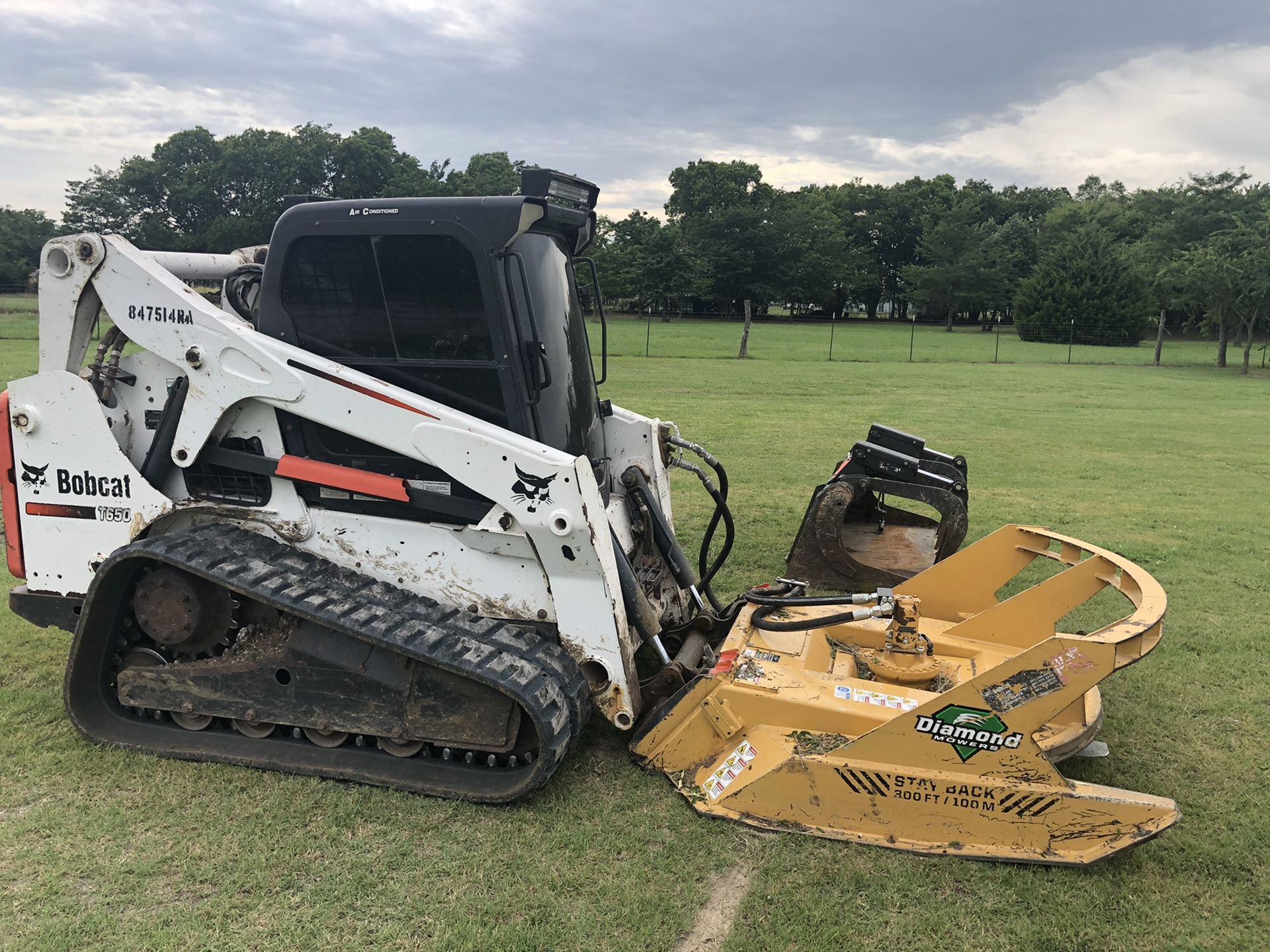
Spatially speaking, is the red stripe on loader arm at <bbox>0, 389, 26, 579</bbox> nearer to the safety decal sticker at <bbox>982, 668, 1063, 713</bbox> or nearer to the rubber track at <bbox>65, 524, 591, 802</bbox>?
the rubber track at <bbox>65, 524, 591, 802</bbox>

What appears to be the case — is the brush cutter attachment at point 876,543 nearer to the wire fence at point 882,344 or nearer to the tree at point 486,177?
the wire fence at point 882,344

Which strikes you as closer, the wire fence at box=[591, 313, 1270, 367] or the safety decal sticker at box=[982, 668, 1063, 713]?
the safety decal sticker at box=[982, 668, 1063, 713]

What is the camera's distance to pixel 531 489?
385cm

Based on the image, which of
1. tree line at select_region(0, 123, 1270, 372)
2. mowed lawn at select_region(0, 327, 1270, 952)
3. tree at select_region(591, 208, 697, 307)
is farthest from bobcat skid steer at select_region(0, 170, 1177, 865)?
tree at select_region(591, 208, 697, 307)

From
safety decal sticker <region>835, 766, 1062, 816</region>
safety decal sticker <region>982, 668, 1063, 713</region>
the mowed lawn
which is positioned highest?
safety decal sticker <region>982, 668, 1063, 713</region>

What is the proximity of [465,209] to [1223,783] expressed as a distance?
4479mm

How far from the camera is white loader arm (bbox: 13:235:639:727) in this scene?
386 cm

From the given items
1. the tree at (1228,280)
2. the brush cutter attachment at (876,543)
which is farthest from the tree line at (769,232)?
the brush cutter attachment at (876,543)

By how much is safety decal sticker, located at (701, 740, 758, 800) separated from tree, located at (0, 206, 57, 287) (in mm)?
66848

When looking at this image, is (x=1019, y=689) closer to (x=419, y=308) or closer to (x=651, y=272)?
(x=419, y=308)

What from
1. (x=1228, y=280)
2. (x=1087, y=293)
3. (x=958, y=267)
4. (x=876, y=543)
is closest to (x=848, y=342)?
(x=1228, y=280)

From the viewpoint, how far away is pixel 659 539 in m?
5.27

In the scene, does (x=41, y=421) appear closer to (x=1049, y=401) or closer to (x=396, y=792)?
(x=396, y=792)

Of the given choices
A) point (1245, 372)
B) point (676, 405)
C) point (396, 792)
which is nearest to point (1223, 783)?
point (396, 792)
